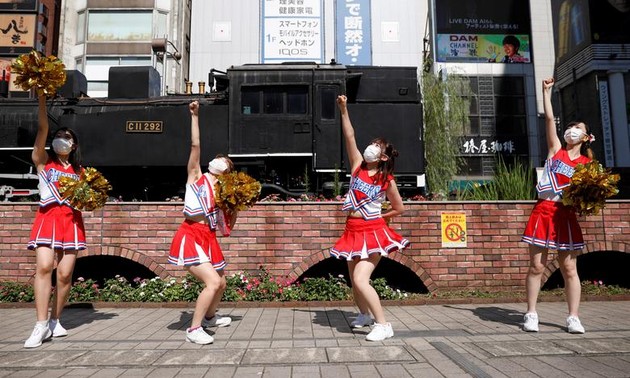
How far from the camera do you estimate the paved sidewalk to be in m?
3.10

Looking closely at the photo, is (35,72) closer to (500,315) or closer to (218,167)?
(218,167)

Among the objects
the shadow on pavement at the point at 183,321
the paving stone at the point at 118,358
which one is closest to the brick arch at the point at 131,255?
the shadow on pavement at the point at 183,321

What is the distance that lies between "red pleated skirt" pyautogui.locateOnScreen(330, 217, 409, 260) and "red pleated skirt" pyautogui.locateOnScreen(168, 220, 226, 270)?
1.18m

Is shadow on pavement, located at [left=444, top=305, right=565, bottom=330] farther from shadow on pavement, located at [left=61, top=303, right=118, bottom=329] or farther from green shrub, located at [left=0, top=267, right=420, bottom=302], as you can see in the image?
shadow on pavement, located at [left=61, top=303, right=118, bottom=329]

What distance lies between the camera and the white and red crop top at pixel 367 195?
4078 millimetres

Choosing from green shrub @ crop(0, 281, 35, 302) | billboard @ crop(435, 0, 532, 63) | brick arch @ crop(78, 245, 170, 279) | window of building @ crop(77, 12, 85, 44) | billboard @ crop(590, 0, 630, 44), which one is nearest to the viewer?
green shrub @ crop(0, 281, 35, 302)

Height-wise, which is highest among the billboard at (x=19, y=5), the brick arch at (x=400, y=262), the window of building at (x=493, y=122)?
the billboard at (x=19, y=5)

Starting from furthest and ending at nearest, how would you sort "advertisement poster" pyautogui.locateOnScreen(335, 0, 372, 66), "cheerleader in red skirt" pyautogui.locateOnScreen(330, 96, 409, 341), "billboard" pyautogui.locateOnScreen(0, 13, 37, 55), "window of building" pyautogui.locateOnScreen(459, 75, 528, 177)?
"billboard" pyautogui.locateOnScreen(0, 13, 37, 55)
"window of building" pyautogui.locateOnScreen(459, 75, 528, 177)
"advertisement poster" pyautogui.locateOnScreen(335, 0, 372, 66)
"cheerleader in red skirt" pyautogui.locateOnScreen(330, 96, 409, 341)

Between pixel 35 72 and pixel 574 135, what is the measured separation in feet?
17.4

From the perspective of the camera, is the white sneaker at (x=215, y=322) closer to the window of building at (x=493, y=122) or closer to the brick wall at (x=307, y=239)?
the brick wall at (x=307, y=239)

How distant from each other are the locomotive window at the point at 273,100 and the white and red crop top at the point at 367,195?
4928 millimetres

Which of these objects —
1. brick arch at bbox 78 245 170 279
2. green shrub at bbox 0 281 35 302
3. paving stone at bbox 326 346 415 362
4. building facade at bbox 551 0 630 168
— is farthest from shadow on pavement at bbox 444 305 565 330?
building facade at bbox 551 0 630 168

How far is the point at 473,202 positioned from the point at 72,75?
9.66 metres

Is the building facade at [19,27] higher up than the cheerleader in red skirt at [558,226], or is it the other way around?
the building facade at [19,27]
